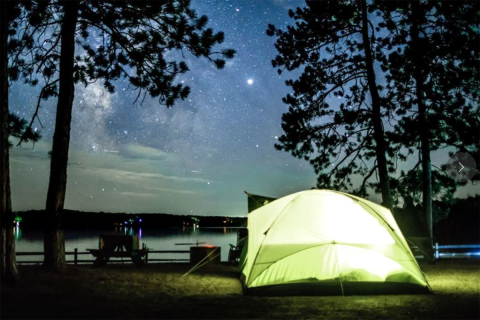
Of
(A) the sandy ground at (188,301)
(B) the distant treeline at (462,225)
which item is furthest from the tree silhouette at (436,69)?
(B) the distant treeline at (462,225)

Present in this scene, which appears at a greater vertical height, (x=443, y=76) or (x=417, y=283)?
(x=443, y=76)

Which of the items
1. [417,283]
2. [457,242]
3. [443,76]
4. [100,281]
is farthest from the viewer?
[457,242]

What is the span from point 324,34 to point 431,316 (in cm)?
1365

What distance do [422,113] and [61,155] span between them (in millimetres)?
13871

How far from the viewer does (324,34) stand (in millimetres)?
19641

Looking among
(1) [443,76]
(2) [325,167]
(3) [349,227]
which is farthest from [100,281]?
(1) [443,76]

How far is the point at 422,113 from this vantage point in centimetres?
1970

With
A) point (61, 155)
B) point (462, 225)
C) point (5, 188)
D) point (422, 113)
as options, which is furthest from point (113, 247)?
point (462, 225)

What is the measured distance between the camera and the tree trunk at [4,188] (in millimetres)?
10766

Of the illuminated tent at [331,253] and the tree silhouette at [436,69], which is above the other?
the tree silhouette at [436,69]

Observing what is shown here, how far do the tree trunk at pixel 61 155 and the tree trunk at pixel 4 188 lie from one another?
2.19 meters

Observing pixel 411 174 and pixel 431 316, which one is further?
pixel 411 174

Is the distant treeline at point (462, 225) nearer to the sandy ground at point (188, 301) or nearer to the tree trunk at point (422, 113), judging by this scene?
the tree trunk at point (422, 113)

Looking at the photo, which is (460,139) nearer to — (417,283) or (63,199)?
(417,283)
